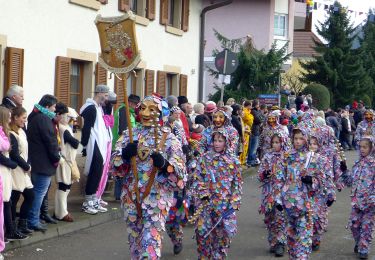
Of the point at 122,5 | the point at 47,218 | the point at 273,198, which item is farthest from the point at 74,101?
the point at 273,198

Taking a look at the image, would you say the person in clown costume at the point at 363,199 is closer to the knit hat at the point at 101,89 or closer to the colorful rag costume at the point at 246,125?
the knit hat at the point at 101,89

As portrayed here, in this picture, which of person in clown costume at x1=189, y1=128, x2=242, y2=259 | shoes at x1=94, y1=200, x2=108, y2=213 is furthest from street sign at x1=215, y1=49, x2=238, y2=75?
person in clown costume at x1=189, y1=128, x2=242, y2=259

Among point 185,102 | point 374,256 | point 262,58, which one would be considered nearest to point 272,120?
point 185,102

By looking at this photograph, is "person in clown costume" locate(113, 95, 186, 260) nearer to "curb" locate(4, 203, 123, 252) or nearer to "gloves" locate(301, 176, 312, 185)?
"gloves" locate(301, 176, 312, 185)

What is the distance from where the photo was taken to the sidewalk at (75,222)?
941 centimetres

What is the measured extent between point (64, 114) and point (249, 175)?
921 centimetres

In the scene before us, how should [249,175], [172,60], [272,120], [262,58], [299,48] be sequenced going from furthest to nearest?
1. [299,48]
2. [262,58]
3. [172,60]
4. [249,175]
5. [272,120]

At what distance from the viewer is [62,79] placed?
1518cm

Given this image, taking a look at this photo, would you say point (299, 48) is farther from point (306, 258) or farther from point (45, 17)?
point (306, 258)

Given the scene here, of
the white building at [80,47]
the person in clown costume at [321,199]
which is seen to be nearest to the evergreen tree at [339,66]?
the white building at [80,47]

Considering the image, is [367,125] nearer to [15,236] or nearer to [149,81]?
[149,81]

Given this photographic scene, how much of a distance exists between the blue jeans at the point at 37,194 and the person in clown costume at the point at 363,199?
13.2ft

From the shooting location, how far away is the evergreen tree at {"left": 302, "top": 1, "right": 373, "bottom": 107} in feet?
137

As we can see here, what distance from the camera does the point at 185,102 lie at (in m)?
13.8
